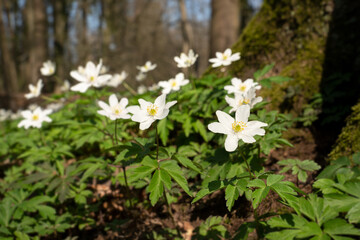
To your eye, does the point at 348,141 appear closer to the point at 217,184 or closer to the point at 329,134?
the point at 329,134

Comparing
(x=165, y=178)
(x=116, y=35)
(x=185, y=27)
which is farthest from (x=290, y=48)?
(x=116, y=35)

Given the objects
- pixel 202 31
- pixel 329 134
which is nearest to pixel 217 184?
pixel 329 134

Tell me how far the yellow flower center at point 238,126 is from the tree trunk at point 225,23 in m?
4.62

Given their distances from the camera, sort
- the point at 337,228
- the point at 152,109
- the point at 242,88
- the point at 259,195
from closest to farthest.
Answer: the point at 337,228 < the point at 259,195 < the point at 152,109 < the point at 242,88

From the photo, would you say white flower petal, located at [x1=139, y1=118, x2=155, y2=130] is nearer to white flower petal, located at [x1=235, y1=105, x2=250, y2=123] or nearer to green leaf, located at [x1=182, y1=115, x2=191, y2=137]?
white flower petal, located at [x1=235, y1=105, x2=250, y2=123]

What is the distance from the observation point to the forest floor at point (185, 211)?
184 centimetres

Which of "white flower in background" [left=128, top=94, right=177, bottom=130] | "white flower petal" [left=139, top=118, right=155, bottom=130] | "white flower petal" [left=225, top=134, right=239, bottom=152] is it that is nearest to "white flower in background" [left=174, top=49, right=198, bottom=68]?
"white flower in background" [left=128, top=94, right=177, bottom=130]

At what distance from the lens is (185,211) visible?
7.20 feet

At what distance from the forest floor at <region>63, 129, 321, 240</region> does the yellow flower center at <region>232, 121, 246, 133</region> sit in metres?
0.53

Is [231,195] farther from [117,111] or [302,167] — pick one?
[117,111]

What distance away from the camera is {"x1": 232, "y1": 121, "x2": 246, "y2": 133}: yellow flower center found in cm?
146

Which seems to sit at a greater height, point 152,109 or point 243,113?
point 152,109

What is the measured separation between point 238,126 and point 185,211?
1113 mm

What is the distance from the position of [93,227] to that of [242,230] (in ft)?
5.04
